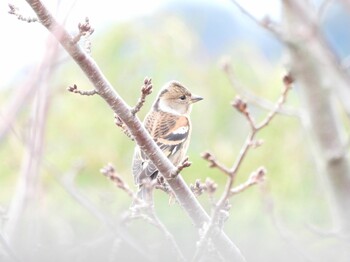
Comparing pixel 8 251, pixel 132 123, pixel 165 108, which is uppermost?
pixel 165 108

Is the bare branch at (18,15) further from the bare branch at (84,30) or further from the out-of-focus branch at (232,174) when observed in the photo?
the out-of-focus branch at (232,174)

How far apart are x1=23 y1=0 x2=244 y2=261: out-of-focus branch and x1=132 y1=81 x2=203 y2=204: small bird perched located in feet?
1.86

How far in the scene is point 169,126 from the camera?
346 cm

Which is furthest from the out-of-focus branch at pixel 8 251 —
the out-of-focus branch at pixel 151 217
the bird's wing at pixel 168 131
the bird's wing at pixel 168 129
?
the bird's wing at pixel 168 129

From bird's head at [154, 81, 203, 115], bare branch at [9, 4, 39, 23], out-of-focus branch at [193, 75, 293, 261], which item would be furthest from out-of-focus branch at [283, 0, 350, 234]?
bare branch at [9, 4, 39, 23]

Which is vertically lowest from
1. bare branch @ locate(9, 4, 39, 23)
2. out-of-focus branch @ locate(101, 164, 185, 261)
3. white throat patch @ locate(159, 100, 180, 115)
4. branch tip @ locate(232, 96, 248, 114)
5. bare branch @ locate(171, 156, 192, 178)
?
out-of-focus branch @ locate(101, 164, 185, 261)

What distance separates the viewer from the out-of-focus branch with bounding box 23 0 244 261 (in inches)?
71.4

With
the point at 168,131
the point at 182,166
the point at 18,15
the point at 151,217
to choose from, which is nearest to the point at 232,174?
the point at 182,166

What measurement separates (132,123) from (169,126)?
146cm

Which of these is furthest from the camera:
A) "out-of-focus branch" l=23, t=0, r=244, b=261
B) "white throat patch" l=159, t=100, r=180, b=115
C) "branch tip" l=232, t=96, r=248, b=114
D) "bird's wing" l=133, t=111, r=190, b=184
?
"white throat patch" l=159, t=100, r=180, b=115

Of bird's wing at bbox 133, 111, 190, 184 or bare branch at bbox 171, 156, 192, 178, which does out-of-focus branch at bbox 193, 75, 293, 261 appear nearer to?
bare branch at bbox 171, 156, 192, 178

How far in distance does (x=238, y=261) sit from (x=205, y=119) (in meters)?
3.64

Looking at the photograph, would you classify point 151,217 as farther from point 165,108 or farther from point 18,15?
point 165,108

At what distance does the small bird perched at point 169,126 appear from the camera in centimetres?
289
